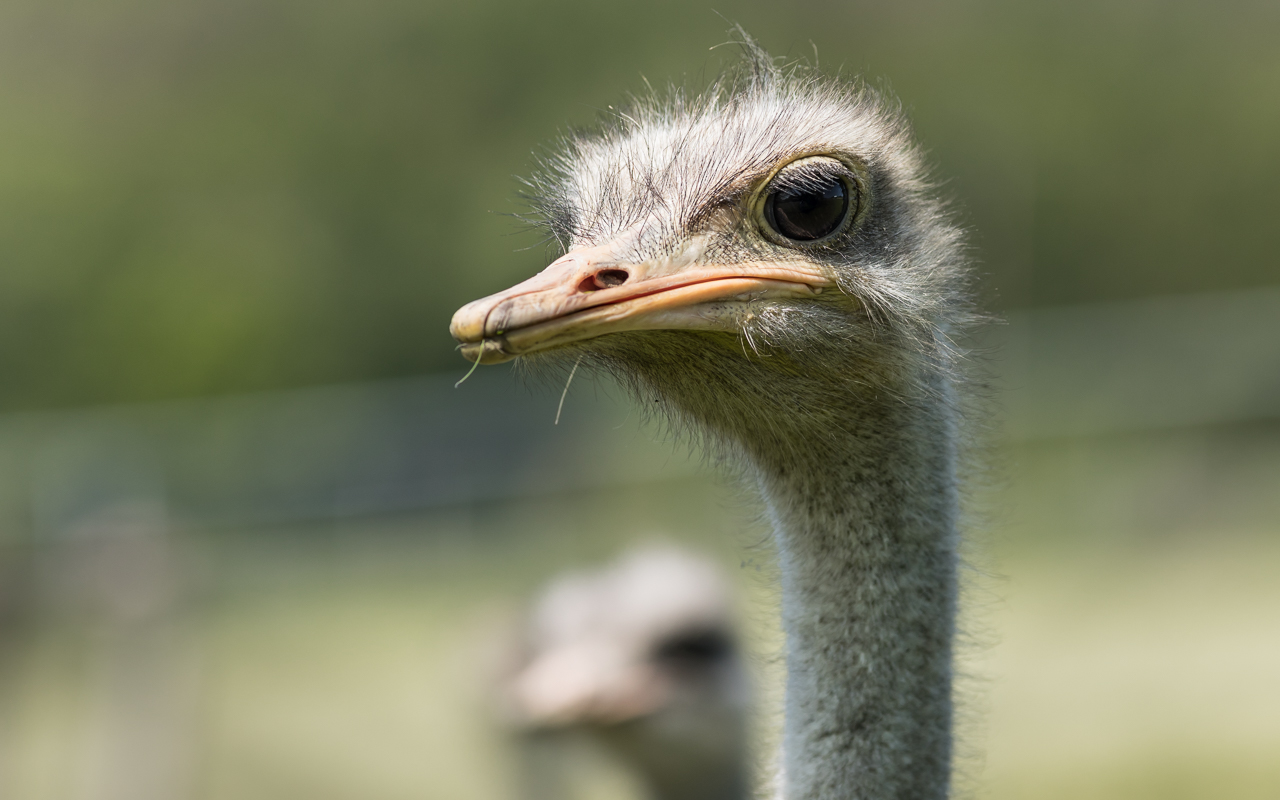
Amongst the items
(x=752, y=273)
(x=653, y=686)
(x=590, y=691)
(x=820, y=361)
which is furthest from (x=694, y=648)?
(x=752, y=273)

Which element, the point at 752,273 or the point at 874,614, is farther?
the point at 874,614

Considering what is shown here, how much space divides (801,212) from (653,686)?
2.45 meters

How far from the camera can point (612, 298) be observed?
1.78m

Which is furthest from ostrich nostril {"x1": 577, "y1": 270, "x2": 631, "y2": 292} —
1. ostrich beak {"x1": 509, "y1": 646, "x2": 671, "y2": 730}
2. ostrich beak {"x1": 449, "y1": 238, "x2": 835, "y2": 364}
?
ostrich beak {"x1": 509, "y1": 646, "x2": 671, "y2": 730}

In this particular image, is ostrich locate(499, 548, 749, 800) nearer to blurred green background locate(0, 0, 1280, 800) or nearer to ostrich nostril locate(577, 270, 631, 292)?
blurred green background locate(0, 0, 1280, 800)

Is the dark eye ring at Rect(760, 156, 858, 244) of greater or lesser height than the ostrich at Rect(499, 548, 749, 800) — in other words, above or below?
above

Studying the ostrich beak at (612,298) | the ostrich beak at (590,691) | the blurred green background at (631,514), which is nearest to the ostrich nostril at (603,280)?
the ostrich beak at (612,298)

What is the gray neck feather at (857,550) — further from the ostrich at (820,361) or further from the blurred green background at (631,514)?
the blurred green background at (631,514)

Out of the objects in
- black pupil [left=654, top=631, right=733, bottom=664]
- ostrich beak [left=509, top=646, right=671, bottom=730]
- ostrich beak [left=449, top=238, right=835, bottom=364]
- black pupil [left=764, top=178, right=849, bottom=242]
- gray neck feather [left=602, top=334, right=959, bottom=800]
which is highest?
black pupil [left=764, top=178, right=849, bottom=242]

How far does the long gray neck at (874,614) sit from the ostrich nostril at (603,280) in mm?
398

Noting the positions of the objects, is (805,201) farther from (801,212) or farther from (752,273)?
(752,273)

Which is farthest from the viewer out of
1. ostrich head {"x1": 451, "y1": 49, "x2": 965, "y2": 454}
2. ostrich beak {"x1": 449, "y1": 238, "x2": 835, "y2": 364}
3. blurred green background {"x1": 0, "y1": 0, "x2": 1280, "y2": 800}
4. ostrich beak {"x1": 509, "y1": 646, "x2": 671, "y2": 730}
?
blurred green background {"x1": 0, "y1": 0, "x2": 1280, "y2": 800}

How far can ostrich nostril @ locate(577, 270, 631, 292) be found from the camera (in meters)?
1.78

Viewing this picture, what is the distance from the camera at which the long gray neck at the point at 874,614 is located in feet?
6.68
